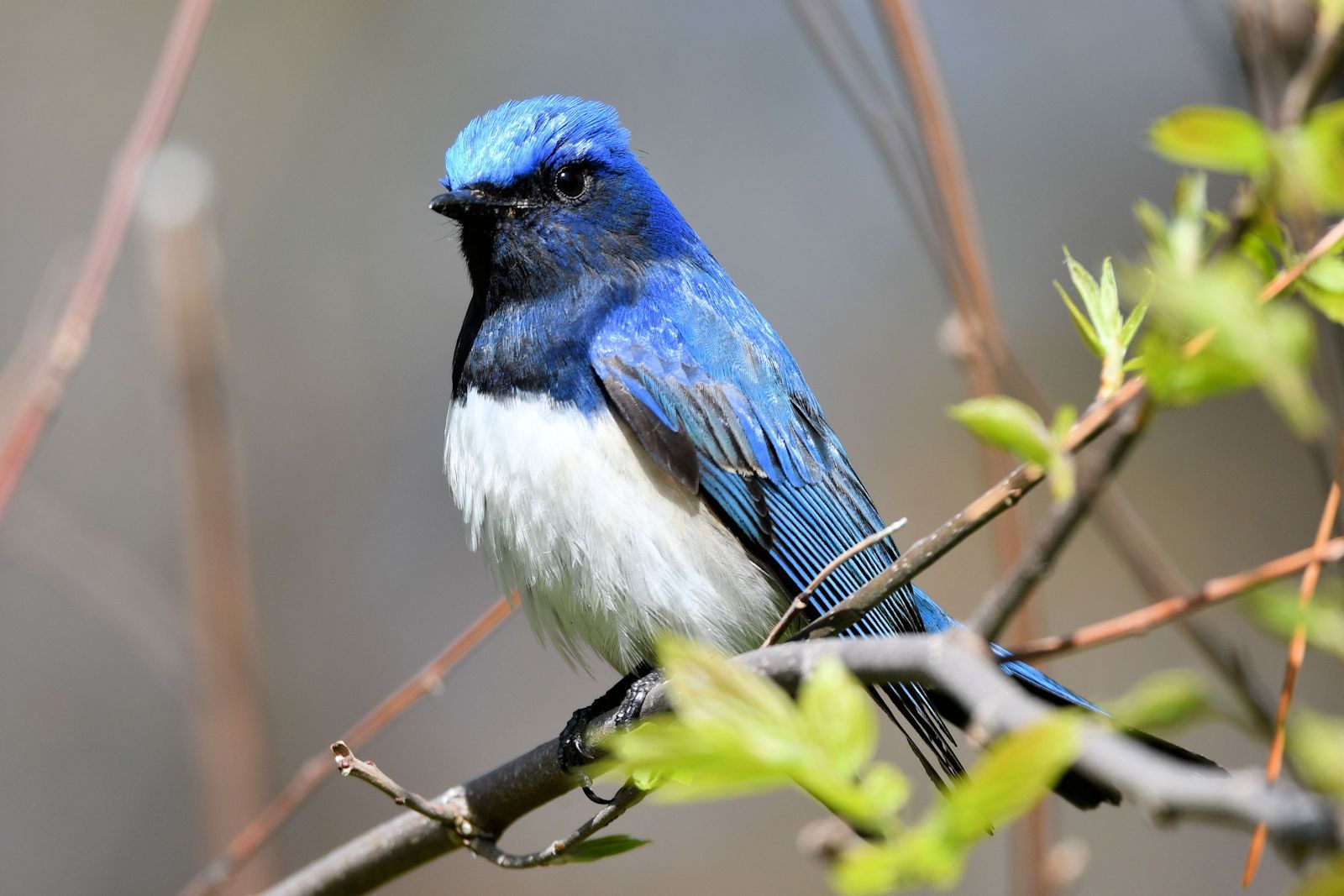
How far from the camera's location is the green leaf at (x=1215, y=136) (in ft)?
3.65

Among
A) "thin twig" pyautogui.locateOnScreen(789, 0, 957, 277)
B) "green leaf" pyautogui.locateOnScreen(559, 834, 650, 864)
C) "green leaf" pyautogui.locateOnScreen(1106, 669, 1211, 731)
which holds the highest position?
"thin twig" pyautogui.locateOnScreen(789, 0, 957, 277)

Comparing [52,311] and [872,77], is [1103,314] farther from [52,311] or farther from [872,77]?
[52,311]

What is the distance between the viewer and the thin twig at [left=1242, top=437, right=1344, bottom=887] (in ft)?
4.53

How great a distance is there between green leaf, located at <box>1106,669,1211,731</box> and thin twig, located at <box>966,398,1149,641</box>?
16 centimetres

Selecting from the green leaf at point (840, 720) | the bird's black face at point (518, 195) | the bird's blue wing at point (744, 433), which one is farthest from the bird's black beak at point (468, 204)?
the green leaf at point (840, 720)

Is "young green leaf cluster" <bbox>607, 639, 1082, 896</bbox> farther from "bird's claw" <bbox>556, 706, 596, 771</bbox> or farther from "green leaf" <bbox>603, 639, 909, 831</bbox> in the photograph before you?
"bird's claw" <bbox>556, 706, 596, 771</bbox>

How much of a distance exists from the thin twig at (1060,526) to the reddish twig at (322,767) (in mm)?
1689

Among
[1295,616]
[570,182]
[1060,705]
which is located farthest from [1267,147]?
[570,182]

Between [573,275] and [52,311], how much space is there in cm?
131

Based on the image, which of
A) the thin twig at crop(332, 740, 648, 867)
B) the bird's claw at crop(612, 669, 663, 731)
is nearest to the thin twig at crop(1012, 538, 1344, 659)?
the thin twig at crop(332, 740, 648, 867)

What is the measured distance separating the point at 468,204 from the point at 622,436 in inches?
30.3

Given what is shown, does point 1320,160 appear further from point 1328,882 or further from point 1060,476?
point 1328,882

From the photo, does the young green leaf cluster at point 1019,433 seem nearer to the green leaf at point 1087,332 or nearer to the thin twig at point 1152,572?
the green leaf at point 1087,332

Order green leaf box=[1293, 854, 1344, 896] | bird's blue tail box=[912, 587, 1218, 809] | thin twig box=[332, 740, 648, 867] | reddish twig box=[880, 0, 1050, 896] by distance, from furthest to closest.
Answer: bird's blue tail box=[912, 587, 1218, 809] < reddish twig box=[880, 0, 1050, 896] < thin twig box=[332, 740, 648, 867] < green leaf box=[1293, 854, 1344, 896]
